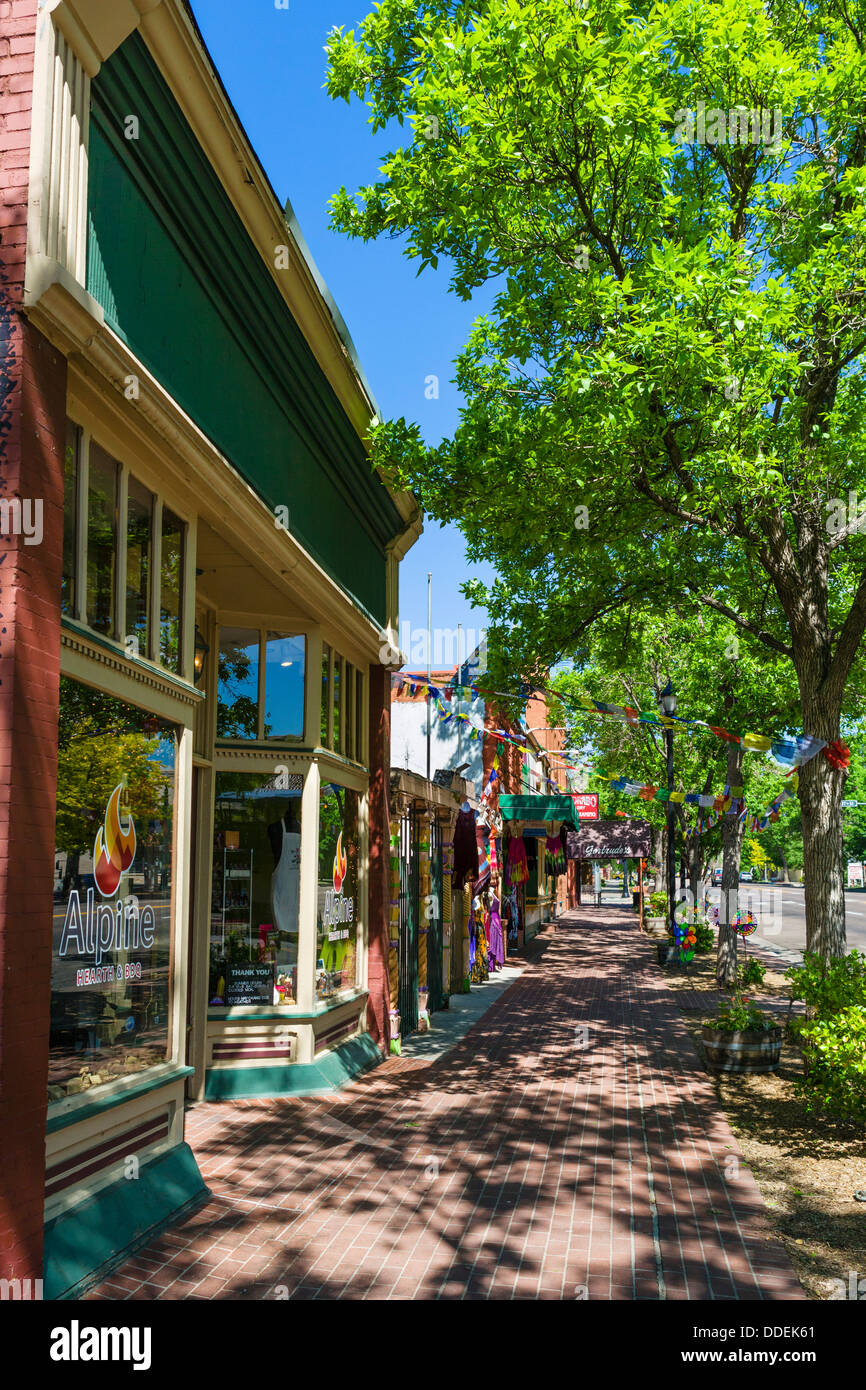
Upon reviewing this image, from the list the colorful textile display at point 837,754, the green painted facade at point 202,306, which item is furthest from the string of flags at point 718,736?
the green painted facade at point 202,306

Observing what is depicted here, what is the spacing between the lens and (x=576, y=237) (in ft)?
33.1

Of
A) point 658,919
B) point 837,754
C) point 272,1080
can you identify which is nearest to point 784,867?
point 658,919

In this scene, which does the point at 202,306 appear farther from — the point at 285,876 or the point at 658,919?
the point at 658,919

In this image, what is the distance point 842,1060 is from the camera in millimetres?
7586

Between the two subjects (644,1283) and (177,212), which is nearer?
(644,1283)

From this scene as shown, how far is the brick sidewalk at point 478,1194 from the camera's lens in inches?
214

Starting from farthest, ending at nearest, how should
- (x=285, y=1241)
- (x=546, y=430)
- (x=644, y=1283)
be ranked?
(x=546, y=430)
(x=285, y=1241)
(x=644, y=1283)

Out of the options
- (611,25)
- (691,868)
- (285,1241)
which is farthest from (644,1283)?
(691,868)

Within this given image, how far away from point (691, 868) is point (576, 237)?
2383 centimetres

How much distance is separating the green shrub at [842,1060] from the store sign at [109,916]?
487 cm

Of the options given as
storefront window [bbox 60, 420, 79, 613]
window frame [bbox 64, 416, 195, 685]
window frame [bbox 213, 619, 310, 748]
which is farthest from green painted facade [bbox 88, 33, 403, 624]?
window frame [bbox 213, 619, 310, 748]

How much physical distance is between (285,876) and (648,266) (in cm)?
617

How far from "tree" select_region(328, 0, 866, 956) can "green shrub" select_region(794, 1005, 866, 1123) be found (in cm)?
239

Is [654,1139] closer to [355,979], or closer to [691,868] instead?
[355,979]
